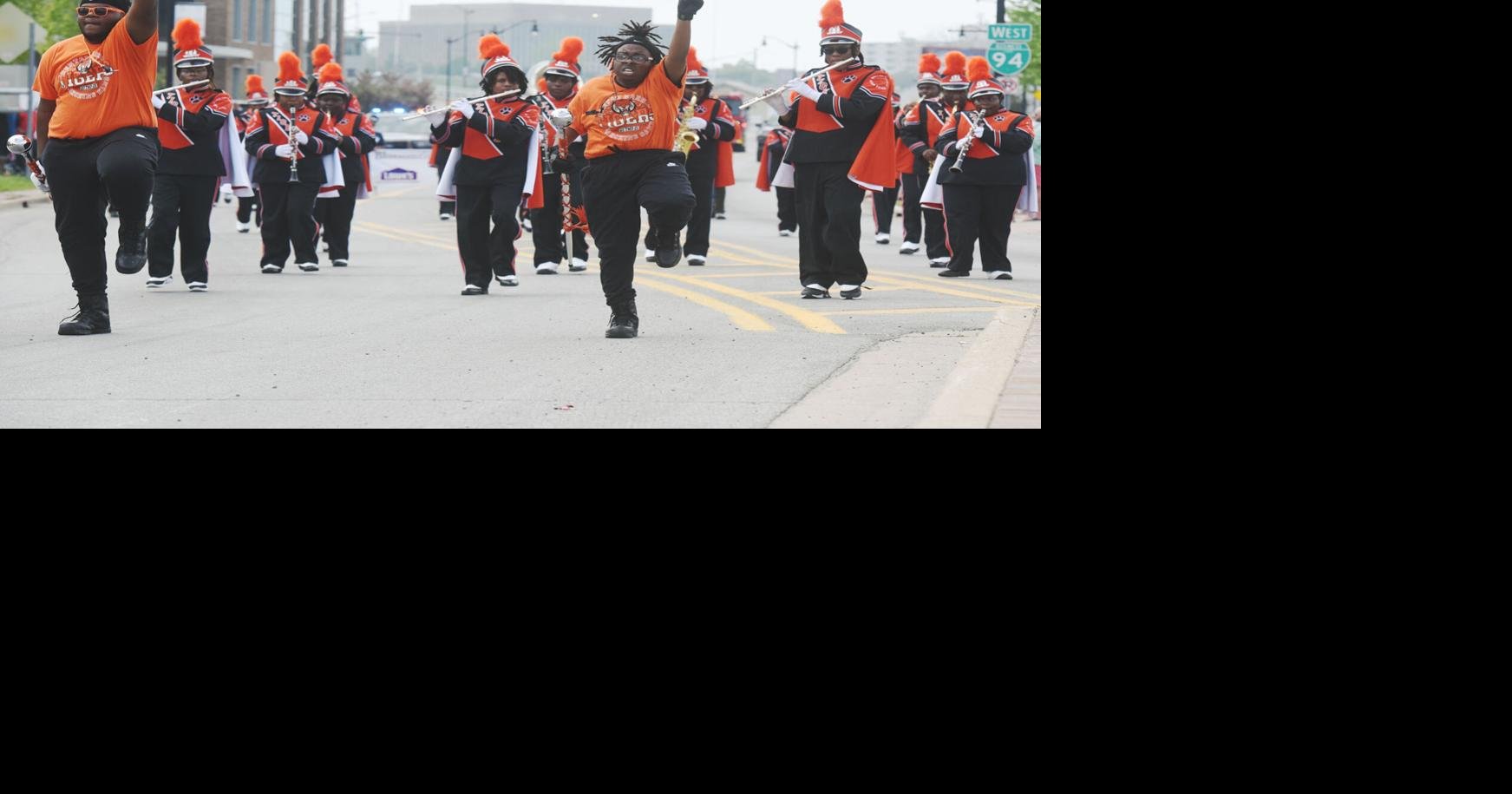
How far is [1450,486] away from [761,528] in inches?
70.5

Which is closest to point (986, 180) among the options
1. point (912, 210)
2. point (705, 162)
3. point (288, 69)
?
point (705, 162)

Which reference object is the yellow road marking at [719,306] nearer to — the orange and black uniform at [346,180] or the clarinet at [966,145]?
the clarinet at [966,145]

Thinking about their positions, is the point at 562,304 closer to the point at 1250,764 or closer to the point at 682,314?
the point at 682,314

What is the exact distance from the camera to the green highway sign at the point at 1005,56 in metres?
29.2

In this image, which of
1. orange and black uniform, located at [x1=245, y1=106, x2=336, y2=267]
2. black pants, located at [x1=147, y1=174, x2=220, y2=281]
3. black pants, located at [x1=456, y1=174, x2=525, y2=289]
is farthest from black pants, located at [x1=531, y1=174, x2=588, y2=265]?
black pants, located at [x1=147, y1=174, x2=220, y2=281]

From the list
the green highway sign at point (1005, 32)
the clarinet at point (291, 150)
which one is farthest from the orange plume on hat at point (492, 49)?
the green highway sign at point (1005, 32)

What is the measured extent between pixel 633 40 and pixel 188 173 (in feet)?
15.9

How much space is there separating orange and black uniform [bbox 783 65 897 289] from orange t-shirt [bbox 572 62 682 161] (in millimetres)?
2840

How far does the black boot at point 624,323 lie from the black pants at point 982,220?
19.9 feet

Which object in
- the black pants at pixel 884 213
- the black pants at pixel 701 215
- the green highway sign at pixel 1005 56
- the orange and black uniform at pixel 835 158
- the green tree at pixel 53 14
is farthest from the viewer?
the green tree at pixel 53 14

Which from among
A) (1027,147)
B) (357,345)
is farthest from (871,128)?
(357,345)

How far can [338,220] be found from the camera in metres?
17.5

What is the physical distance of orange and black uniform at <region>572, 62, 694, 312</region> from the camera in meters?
10.6

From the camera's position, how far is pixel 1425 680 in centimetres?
399
